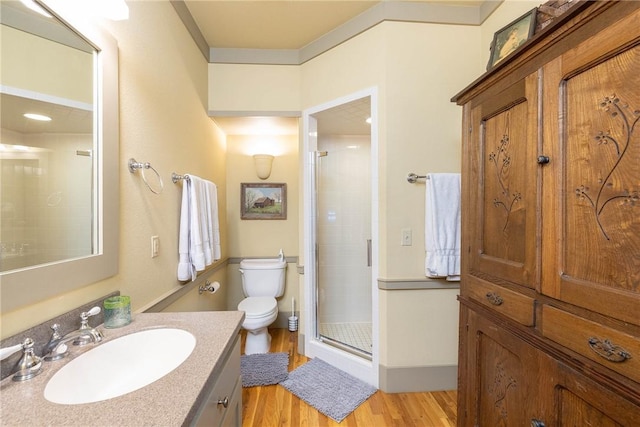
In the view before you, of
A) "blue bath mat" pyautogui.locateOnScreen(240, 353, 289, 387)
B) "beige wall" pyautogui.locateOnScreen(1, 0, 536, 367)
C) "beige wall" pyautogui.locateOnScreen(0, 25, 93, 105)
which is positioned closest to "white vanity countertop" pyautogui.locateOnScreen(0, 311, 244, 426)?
"beige wall" pyautogui.locateOnScreen(1, 0, 536, 367)

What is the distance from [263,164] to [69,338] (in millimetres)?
2173

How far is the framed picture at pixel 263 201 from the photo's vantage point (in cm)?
284

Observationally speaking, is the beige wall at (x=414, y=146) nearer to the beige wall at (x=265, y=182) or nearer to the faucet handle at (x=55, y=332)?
the beige wall at (x=265, y=182)

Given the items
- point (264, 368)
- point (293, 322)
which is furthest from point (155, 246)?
point (293, 322)

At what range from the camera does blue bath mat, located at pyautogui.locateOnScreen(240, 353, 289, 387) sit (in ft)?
6.26

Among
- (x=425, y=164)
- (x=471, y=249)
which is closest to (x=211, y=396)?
(x=471, y=249)

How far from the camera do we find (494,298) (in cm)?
106

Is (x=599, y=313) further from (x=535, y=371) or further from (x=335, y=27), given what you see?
(x=335, y=27)

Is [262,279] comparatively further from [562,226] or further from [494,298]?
[562,226]

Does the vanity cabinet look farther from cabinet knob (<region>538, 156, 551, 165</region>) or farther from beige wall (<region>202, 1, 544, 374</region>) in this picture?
cabinet knob (<region>538, 156, 551, 165</region>)

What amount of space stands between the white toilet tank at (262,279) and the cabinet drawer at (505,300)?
1.85m

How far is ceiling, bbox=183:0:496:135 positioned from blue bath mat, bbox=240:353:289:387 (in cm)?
212

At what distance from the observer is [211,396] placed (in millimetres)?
746

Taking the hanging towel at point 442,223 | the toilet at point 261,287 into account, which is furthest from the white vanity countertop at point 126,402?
the toilet at point 261,287
